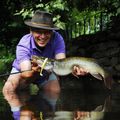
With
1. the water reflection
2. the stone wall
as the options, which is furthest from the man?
the stone wall

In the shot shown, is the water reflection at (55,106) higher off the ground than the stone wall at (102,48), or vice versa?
the water reflection at (55,106)

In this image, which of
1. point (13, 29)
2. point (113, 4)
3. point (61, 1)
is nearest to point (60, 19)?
point (61, 1)

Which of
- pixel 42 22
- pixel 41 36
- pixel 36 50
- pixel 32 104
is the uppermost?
pixel 42 22

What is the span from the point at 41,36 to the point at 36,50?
33 cm

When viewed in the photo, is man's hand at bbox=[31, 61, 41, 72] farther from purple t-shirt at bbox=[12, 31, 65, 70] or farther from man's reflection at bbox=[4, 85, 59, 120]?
man's reflection at bbox=[4, 85, 59, 120]

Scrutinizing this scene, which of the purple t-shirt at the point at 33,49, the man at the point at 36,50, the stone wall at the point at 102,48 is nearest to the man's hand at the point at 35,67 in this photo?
the man at the point at 36,50

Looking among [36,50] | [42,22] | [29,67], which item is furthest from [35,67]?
[42,22]

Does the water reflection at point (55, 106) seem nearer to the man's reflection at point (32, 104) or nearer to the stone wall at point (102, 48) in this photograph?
the man's reflection at point (32, 104)

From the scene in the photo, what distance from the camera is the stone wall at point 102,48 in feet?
47.3

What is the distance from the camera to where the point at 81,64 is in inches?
335

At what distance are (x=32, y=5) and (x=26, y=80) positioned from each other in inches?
215

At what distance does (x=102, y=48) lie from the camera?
1518cm

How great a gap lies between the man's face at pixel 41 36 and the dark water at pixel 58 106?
1.00 meters

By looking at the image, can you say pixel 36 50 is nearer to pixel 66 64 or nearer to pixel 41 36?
pixel 41 36
